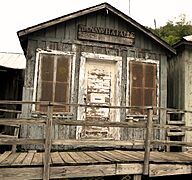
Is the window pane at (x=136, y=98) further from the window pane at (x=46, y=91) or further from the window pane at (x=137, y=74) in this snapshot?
the window pane at (x=46, y=91)

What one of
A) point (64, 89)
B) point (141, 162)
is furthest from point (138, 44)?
point (141, 162)

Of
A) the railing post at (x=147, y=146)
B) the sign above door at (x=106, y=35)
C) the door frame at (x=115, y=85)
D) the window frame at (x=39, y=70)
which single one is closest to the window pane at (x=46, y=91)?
the window frame at (x=39, y=70)

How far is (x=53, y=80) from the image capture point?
25.5 ft

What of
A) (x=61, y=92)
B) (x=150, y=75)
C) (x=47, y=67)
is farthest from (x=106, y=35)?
(x=61, y=92)

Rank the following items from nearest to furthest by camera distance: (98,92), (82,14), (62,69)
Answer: (62,69), (82,14), (98,92)

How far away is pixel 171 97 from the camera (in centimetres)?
979

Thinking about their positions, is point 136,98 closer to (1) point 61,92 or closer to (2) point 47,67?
(1) point 61,92

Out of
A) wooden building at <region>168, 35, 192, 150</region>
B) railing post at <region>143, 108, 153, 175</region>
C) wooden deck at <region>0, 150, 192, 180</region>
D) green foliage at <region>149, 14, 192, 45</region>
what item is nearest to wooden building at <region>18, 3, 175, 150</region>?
wooden building at <region>168, 35, 192, 150</region>

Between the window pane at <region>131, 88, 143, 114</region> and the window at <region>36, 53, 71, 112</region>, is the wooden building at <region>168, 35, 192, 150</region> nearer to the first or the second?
the window pane at <region>131, 88, 143, 114</region>

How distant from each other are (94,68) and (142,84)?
1584 millimetres

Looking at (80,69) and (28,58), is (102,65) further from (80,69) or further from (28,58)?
(28,58)

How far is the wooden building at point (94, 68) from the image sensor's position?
773 centimetres

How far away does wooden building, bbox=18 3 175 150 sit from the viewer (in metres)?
7.73

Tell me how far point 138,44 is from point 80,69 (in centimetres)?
210
